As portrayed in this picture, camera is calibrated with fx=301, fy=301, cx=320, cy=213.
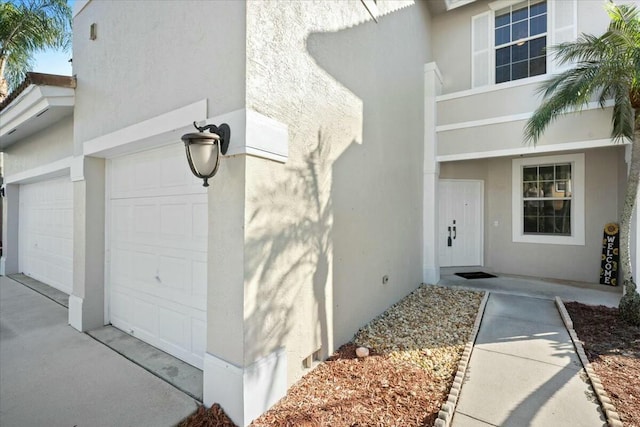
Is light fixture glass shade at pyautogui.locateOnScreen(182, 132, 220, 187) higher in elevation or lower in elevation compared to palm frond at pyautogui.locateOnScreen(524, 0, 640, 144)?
lower

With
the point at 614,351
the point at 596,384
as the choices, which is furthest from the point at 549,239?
the point at 596,384

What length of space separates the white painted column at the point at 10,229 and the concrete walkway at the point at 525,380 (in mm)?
11566

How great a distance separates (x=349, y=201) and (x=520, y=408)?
2966 millimetres

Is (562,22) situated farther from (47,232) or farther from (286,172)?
(47,232)

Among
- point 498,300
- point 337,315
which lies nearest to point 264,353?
point 337,315

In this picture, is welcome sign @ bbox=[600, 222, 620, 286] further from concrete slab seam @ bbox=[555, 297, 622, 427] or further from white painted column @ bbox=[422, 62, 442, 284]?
white painted column @ bbox=[422, 62, 442, 284]

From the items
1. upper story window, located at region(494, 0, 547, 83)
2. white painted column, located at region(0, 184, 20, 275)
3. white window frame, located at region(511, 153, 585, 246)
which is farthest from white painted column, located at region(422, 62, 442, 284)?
white painted column, located at region(0, 184, 20, 275)

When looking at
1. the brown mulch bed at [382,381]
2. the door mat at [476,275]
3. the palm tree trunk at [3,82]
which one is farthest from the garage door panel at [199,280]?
the palm tree trunk at [3,82]

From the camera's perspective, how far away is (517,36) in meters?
7.48

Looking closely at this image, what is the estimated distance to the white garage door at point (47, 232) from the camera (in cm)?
653

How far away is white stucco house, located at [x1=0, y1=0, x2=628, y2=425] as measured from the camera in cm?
289

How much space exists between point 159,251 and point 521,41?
30.1 feet

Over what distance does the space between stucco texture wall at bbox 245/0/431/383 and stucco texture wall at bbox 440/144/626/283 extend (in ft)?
12.8

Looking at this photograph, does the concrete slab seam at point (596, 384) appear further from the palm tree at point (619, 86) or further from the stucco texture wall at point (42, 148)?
the stucco texture wall at point (42, 148)
